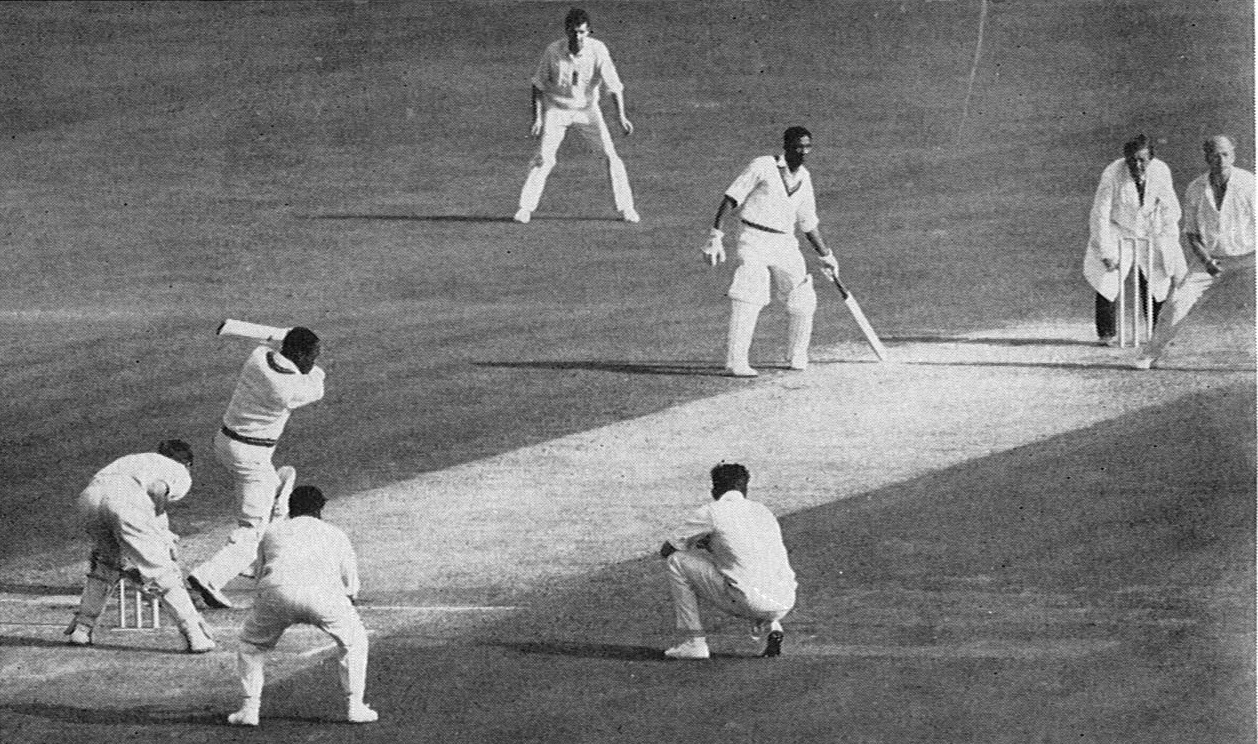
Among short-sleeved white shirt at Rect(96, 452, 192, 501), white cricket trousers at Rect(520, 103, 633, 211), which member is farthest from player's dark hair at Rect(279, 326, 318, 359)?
white cricket trousers at Rect(520, 103, 633, 211)

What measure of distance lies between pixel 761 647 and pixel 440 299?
11.8 metres

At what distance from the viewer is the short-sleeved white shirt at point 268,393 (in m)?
20.7

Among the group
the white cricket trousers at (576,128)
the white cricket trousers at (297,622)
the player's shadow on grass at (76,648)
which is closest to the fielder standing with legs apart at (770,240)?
the white cricket trousers at (576,128)

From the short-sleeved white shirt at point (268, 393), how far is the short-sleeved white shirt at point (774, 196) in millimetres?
6434

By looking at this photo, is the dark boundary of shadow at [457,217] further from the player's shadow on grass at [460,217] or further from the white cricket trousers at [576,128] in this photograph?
the white cricket trousers at [576,128]

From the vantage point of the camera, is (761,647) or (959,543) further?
(959,543)

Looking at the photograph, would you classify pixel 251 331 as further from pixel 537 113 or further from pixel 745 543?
pixel 537 113

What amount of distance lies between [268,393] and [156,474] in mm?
1069

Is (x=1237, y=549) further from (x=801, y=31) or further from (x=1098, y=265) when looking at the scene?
(x=801, y=31)

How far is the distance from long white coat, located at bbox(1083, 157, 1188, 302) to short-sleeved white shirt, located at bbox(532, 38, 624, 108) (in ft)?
19.7

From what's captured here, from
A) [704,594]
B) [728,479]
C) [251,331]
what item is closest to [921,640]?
[704,594]

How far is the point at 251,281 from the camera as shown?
32.0m

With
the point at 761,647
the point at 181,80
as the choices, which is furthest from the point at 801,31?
the point at 761,647

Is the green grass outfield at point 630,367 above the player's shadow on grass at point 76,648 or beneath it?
above
